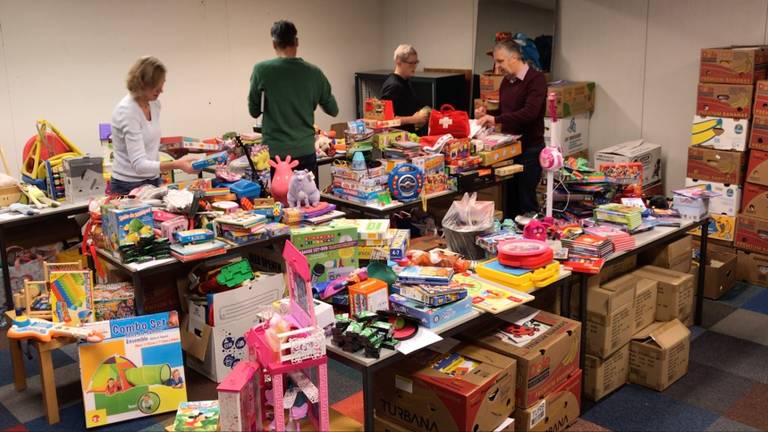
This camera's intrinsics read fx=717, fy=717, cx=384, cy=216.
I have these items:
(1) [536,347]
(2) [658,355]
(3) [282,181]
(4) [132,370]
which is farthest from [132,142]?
(2) [658,355]

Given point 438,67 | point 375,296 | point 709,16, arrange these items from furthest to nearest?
point 438,67 < point 709,16 < point 375,296

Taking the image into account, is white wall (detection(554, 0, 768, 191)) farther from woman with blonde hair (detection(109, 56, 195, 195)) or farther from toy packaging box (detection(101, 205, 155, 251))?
toy packaging box (detection(101, 205, 155, 251))

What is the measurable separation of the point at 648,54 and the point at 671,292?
9.55 feet

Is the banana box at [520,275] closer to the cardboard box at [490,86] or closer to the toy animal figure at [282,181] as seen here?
the toy animal figure at [282,181]

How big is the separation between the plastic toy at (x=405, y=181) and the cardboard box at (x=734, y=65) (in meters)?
2.33

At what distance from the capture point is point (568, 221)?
151 inches

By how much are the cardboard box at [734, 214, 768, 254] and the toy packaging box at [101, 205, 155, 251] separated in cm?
402

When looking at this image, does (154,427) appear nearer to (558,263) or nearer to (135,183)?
(135,183)

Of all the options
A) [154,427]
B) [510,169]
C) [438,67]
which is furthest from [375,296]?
[438,67]

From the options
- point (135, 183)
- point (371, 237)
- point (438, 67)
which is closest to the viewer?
point (371, 237)

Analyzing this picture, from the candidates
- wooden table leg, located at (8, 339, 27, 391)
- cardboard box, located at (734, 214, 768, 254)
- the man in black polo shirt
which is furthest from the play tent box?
cardboard box, located at (734, 214, 768, 254)

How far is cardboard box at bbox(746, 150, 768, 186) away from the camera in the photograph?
493 centimetres

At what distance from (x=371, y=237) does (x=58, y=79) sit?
→ 3.66 metres

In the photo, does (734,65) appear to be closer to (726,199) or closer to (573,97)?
(726,199)
